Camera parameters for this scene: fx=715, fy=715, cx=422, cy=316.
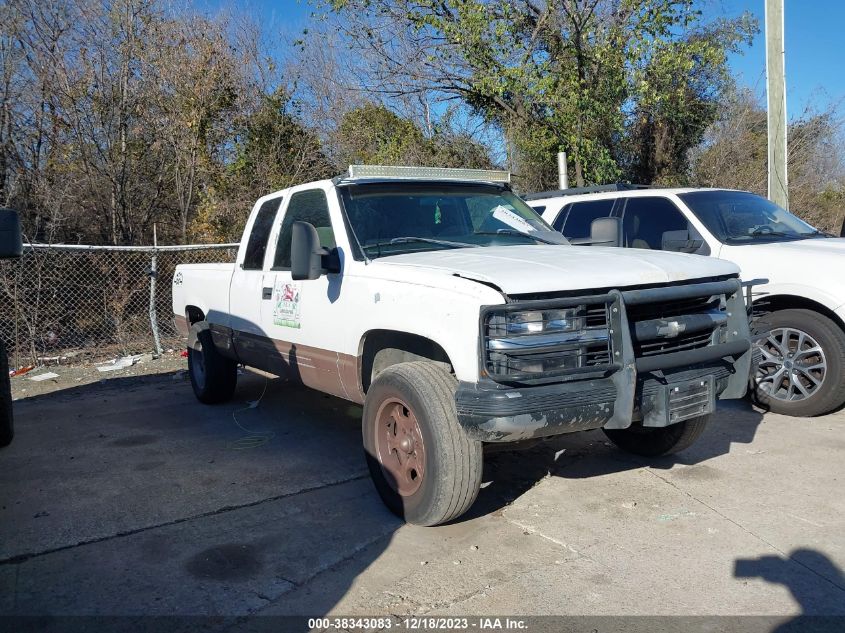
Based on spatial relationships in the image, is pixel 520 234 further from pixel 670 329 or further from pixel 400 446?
pixel 400 446

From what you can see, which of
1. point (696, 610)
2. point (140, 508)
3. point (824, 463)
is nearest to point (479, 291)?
point (696, 610)

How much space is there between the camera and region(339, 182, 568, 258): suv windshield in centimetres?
472

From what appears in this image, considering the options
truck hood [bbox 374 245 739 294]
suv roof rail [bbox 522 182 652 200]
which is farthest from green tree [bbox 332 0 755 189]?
truck hood [bbox 374 245 739 294]

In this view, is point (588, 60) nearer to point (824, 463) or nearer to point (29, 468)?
point (824, 463)

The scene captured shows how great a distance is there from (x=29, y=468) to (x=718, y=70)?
51.9 feet

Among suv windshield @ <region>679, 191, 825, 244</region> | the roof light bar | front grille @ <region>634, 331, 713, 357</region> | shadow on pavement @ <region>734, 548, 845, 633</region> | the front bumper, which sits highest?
the roof light bar

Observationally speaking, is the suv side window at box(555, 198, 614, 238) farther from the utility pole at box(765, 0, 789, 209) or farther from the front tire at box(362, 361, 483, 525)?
the front tire at box(362, 361, 483, 525)

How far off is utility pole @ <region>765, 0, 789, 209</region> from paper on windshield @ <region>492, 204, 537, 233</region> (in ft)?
20.0

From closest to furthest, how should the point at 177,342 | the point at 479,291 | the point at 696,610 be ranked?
the point at 696,610
the point at 479,291
the point at 177,342

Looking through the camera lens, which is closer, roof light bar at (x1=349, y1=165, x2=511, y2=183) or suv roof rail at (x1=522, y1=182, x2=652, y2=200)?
roof light bar at (x1=349, y1=165, x2=511, y2=183)

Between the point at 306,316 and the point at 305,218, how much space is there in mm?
811

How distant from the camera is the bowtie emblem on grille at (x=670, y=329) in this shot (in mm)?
3736

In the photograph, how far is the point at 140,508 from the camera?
4387 mm

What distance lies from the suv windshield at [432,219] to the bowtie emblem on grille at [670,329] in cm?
144
